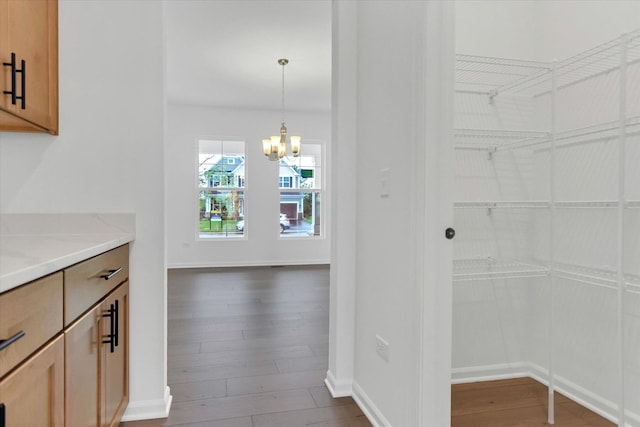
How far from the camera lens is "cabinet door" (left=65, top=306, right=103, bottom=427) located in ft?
3.87

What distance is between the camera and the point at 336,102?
221 cm

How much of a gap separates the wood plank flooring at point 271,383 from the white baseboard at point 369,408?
0.03m

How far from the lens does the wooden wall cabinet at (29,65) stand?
1.40 m

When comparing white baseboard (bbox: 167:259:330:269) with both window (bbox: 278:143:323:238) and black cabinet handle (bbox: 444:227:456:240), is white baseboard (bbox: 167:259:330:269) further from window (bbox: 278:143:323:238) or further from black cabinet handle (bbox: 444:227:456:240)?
black cabinet handle (bbox: 444:227:456:240)

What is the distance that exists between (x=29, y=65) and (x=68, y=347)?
1.15 metres

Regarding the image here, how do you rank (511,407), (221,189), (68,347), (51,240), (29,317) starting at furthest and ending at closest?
(221,189)
(511,407)
(51,240)
(68,347)
(29,317)

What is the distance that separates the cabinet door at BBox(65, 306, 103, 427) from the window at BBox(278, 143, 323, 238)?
556cm

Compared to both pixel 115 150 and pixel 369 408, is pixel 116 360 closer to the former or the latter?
pixel 115 150

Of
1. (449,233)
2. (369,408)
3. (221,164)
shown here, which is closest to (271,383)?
(369,408)

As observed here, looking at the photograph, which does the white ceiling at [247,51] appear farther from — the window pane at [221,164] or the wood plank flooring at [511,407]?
the wood plank flooring at [511,407]

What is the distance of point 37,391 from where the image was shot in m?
0.98

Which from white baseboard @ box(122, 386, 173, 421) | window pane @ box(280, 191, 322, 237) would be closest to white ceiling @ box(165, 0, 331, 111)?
window pane @ box(280, 191, 322, 237)

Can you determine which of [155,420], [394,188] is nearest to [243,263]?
[155,420]

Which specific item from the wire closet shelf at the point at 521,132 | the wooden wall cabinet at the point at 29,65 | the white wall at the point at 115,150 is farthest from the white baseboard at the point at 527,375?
the wooden wall cabinet at the point at 29,65
